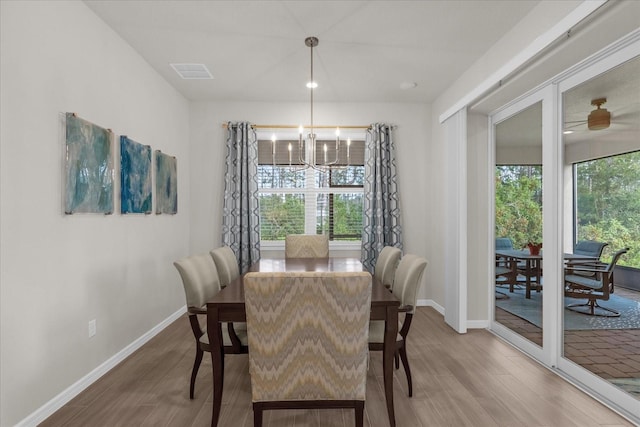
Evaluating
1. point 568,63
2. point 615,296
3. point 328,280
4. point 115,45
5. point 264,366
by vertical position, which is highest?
point 115,45

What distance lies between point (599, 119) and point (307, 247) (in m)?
2.70

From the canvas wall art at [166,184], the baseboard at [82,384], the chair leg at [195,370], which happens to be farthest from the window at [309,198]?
the chair leg at [195,370]

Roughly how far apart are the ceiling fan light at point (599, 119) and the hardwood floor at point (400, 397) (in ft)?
5.80

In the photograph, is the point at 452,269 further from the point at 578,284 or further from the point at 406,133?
the point at 406,133

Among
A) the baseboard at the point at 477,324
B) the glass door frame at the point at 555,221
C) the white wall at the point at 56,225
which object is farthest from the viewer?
the baseboard at the point at 477,324

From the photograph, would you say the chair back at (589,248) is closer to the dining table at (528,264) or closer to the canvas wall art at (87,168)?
the dining table at (528,264)

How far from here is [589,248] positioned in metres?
2.48

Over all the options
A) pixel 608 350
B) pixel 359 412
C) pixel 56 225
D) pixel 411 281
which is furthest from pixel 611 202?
pixel 56 225

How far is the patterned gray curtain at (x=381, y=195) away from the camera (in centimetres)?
455

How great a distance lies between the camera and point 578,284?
258 centimetres

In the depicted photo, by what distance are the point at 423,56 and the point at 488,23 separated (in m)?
0.68

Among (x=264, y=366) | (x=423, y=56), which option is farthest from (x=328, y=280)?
(x=423, y=56)

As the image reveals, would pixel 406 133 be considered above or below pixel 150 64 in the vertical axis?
below

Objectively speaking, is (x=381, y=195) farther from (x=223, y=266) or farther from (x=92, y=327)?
(x=92, y=327)
